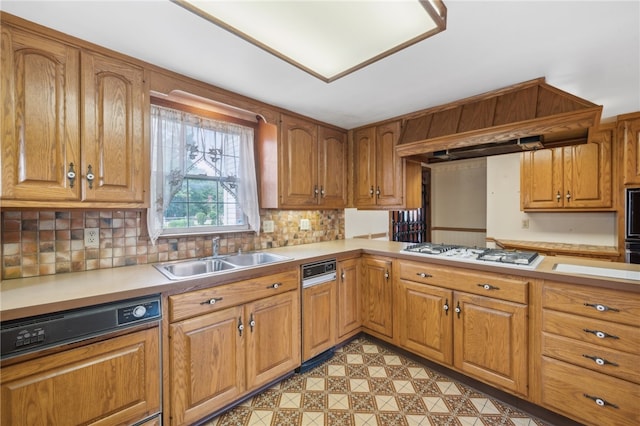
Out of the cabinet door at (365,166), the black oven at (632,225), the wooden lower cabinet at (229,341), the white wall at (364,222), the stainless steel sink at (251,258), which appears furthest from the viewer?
the white wall at (364,222)

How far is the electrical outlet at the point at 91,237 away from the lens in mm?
1717

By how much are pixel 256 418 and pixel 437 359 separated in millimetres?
1385

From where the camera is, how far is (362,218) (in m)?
3.57

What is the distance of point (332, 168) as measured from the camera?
9.73 ft

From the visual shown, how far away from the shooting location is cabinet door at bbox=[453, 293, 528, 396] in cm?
174

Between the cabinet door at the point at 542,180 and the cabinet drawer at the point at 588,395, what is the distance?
2.43 metres

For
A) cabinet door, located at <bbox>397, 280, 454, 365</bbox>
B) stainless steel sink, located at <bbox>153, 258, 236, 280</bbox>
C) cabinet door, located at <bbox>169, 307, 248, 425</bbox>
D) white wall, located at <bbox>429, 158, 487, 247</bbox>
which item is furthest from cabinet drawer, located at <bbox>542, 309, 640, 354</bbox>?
white wall, located at <bbox>429, 158, 487, 247</bbox>

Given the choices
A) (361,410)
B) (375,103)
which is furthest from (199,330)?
(375,103)

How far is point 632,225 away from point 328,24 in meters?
3.48

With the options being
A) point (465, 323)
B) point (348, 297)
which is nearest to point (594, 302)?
point (465, 323)

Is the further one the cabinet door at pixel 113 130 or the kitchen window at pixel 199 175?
the kitchen window at pixel 199 175

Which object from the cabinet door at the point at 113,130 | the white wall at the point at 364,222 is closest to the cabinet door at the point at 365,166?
Result: the white wall at the point at 364,222

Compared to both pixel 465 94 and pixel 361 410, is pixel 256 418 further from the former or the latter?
pixel 465 94

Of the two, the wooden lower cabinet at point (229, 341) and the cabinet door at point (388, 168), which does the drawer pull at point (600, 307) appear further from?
the wooden lower cabinet at point (229, 341)
